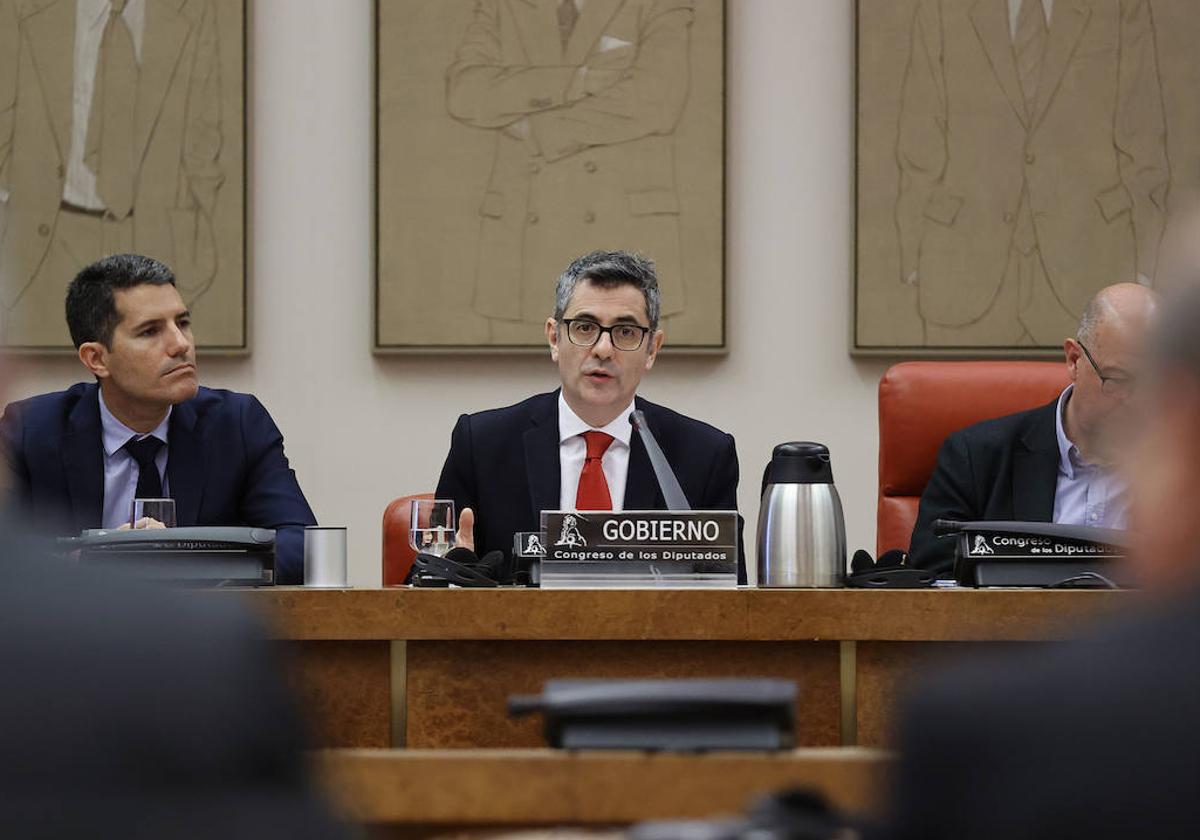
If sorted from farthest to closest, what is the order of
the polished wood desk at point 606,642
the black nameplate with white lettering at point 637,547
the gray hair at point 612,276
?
the gray hair at point 612,276 < the black nameplate with white lettering at point 637,547 < the polished wood desk at point 606,642

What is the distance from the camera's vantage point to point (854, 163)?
4086 mm

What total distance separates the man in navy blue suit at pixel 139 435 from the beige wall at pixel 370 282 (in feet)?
2.25

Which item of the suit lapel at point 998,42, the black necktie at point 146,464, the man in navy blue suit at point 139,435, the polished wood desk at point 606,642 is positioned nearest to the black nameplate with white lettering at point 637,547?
the polished wood desk at point 606,642

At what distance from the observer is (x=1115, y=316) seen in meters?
3.30

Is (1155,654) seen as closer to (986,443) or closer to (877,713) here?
(877,713)

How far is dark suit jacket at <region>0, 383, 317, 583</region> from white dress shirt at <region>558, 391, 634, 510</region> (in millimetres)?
583

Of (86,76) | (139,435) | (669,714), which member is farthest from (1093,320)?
(86,76)

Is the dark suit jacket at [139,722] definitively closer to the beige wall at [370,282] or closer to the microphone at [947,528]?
the microphone at [947,528]

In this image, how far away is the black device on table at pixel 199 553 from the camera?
235 cm

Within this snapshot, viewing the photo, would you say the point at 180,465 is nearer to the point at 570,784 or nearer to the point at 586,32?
the point at 586,32

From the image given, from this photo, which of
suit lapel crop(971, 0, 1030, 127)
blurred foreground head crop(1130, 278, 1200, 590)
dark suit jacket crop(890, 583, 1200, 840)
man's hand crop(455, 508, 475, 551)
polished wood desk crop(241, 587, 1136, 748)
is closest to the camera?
dark suit jacket crop(890, 583, 1200, 840)

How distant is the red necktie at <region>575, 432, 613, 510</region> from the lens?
3150mm

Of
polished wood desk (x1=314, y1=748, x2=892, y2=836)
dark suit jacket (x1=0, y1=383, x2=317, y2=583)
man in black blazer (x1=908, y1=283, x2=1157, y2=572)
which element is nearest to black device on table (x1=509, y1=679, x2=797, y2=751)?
polished wood desk (x1=314, y1=748, x2=892, y2=836)

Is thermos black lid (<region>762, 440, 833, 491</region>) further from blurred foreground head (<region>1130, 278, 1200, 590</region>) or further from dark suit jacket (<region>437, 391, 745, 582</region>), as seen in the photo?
blurred foreground head (<region>1130, 278, 1200, 590</region>)
